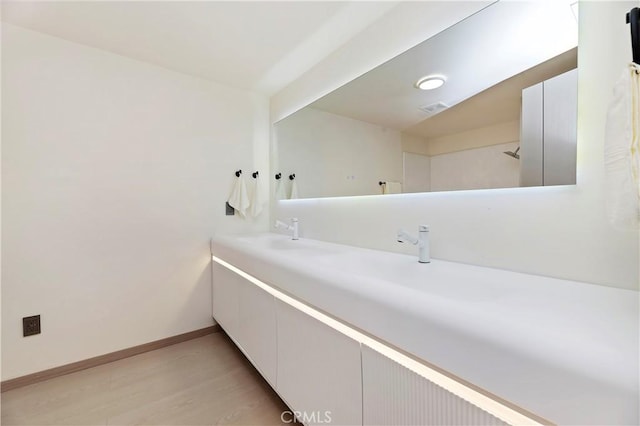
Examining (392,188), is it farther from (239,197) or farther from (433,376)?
(239,197)

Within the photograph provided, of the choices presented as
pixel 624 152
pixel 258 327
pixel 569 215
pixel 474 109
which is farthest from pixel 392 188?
pixel 258 327

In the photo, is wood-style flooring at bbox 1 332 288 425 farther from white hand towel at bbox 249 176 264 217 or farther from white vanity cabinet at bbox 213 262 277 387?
white hand towel at bbox 249 176 264 217

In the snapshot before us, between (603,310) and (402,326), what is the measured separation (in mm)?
458

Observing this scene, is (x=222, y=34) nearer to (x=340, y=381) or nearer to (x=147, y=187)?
(x=147, y=187)

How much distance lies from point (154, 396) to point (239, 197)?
4.85 ft

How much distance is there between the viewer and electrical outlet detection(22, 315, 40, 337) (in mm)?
1595

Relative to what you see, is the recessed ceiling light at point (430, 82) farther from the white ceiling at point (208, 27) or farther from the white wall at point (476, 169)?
the white ceiling at point (208, 27)

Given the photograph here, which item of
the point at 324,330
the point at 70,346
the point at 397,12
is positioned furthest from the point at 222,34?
the point at 70,346

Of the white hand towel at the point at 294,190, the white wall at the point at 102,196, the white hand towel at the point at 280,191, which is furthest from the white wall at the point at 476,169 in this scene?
the white wall at the point at 102,196

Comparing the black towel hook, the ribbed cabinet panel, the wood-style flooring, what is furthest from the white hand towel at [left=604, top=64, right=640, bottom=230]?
the wood-style flooring

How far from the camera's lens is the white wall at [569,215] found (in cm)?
78

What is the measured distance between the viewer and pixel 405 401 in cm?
71

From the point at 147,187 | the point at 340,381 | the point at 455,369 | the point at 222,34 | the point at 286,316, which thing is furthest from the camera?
the point at 147,187

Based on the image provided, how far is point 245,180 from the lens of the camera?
2.44 meters
